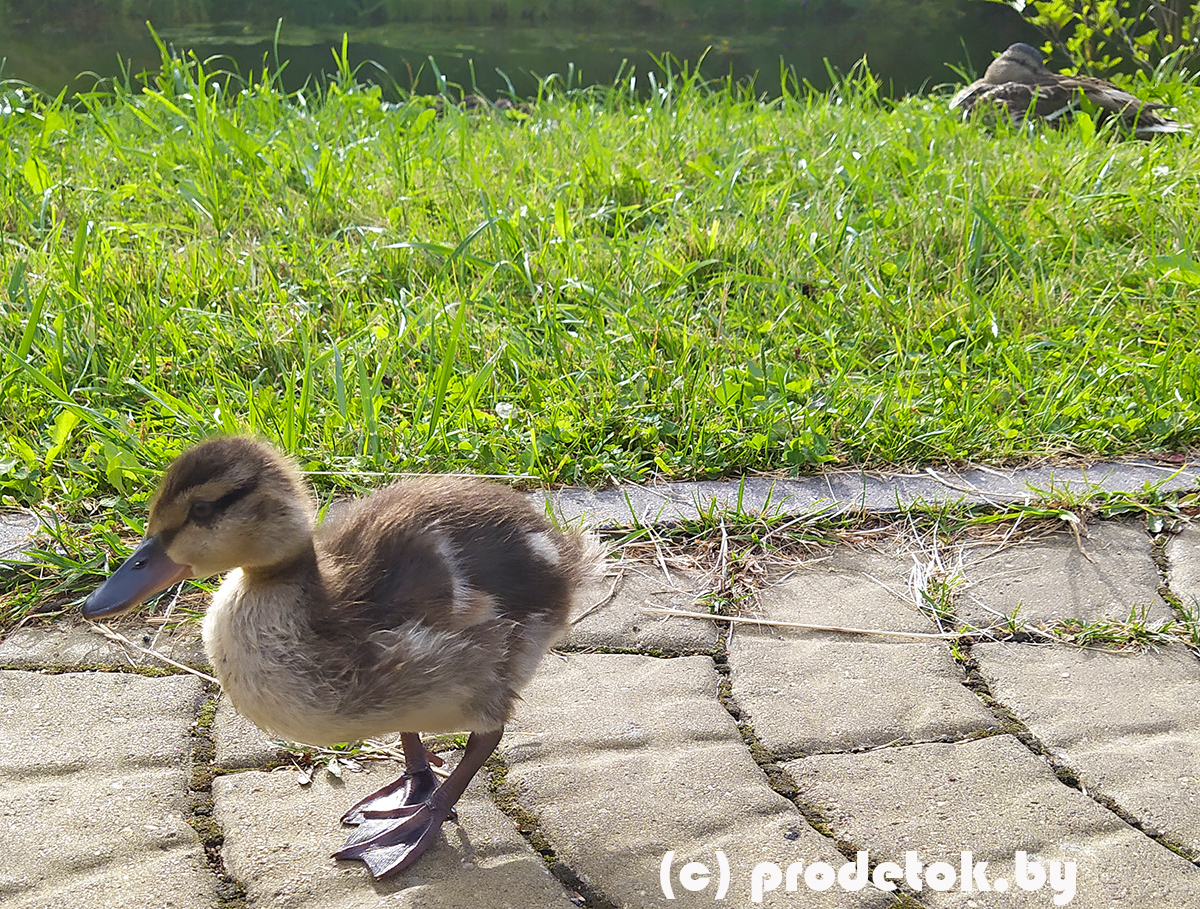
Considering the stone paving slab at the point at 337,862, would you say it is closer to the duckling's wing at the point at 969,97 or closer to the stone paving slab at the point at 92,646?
the stone paving slab at the point at 92,646

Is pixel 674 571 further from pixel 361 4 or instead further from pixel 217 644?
pixel 361 4

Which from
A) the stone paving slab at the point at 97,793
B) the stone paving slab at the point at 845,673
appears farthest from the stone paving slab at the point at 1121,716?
the stone paving slab at the point at 97,793

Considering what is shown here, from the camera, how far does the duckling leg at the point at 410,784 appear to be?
2.60 meters

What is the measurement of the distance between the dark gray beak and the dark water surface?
993 cm

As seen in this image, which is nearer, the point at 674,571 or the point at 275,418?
the point at 674,571

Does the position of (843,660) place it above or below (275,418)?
below

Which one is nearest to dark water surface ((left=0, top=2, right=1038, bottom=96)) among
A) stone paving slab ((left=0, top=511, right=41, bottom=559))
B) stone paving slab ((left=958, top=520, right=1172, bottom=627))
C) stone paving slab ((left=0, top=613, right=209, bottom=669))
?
stone paving slab ((left=0, top=511, right=41, bottom=559))

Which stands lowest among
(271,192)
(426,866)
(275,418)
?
(426,866)

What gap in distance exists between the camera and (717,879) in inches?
92.9

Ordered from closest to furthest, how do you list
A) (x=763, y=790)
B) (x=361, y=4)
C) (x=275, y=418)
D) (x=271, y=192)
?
(x=763, y=790) < (x=275, y=418) < (x=271, y=192) < (x=361, y=4)

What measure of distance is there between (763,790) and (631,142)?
4.57 metres

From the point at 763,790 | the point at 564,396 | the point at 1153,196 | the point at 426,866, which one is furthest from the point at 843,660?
the point at 1153,196

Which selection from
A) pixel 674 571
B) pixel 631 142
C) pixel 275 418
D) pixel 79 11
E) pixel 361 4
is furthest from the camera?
pixel 361 4

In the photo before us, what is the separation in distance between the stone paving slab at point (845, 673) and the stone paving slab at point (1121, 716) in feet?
0.45
